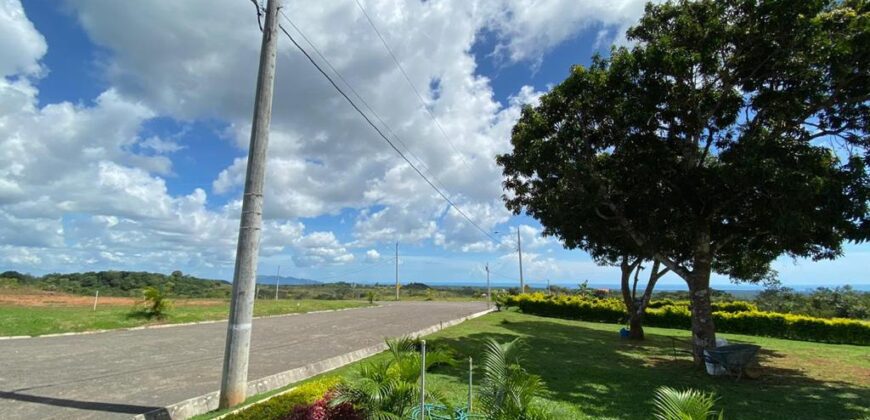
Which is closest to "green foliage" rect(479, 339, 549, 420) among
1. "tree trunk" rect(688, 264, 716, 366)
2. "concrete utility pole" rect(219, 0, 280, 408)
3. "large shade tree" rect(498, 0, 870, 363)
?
"concrete utility pole" rect(219, 0, 280, 408)

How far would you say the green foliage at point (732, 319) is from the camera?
19.8m

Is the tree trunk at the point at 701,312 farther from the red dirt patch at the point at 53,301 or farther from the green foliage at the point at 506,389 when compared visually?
the red dirt patch at the point at 53,301

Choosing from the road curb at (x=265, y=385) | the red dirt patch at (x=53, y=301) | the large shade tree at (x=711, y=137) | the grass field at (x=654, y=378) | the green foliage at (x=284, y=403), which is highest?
the large shade tree at (x=711, y=137)

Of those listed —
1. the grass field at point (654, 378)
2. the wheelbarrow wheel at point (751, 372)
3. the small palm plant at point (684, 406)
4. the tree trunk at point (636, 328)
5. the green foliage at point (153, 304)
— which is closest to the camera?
the small palm plant at point (684, 406)

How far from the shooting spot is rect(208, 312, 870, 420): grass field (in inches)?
305

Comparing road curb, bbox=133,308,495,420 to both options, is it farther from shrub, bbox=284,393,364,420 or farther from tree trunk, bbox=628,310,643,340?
tree trunk, bbox=628,310,643,340

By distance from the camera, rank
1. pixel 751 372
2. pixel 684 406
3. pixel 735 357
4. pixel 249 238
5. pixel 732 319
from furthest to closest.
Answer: pixel 732 319
pixel 751 372
pixel 735 357
pixel 249 238
pixel 684 406

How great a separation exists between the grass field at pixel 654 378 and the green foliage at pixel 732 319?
11.6 ft

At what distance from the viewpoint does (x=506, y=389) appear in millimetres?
4320

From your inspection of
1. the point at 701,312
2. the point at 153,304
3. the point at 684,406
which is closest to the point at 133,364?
the point at 153,304

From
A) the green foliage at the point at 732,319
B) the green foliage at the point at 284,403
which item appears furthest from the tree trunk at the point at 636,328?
the green foliage at the point at 284,403

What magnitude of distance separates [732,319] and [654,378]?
49.6 ft

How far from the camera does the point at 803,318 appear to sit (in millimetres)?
20734

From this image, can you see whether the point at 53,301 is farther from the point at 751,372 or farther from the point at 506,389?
the point at 751,372
